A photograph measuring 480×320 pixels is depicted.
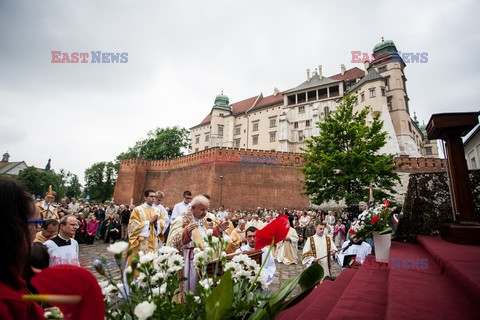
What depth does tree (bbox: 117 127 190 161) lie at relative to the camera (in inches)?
1876

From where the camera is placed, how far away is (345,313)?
180 cm

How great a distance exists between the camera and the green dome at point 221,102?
5178 cm

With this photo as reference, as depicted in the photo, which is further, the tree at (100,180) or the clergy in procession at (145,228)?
the tree at (100,180)

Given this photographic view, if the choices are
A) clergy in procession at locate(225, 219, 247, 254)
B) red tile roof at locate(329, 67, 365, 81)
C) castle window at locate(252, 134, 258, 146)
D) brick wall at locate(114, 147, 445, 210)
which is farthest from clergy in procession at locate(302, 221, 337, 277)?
red tile roof at locate(329, 67, 365, 81)

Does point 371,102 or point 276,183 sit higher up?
point 371,102

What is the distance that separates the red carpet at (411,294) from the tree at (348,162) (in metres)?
14.5

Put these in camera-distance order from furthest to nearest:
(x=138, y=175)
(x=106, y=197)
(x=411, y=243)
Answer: (x=106, y=197) → (x=138, y=175) → (x=411, y=243)

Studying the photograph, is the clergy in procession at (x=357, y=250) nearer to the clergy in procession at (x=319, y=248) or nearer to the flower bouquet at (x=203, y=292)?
the clergy in procession at (x=319, y=248)

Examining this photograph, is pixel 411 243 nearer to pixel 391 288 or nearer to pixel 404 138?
pixel 391 288

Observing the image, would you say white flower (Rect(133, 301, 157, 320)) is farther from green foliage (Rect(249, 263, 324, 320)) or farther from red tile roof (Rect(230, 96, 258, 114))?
red tile roof (Rect(230, 96, 258, 114))

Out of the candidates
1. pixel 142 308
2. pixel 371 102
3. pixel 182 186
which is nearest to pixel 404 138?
pixel 371 102

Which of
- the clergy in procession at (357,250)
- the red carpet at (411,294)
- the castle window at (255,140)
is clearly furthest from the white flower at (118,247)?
the castle window at (255,140)

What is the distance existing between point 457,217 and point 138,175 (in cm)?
3757

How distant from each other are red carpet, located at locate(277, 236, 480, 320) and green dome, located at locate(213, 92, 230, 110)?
50.5m
